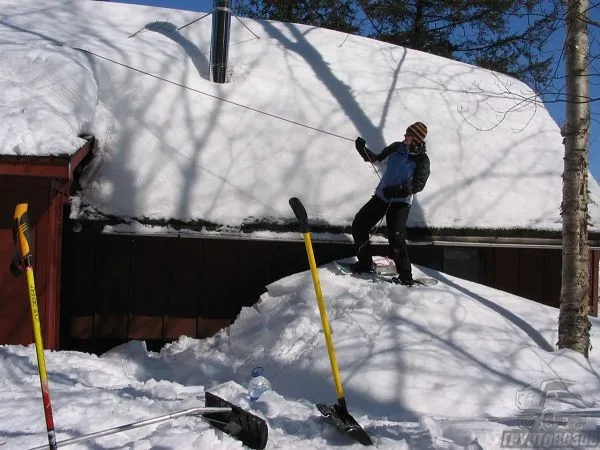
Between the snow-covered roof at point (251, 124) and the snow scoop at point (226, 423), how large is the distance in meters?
3.13

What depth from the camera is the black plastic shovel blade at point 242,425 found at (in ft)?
11.3

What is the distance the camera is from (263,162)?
7.62m

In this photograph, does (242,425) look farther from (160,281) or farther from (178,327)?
(160,281)

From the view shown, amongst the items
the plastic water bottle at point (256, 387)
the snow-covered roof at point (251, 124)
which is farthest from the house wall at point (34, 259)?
the plastic water bottle at point (256, 387)

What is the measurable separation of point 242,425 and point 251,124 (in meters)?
5.18

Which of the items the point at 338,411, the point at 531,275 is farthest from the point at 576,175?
the point at 338,411

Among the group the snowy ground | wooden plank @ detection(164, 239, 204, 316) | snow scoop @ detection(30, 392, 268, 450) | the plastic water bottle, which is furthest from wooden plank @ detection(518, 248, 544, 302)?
snow scoop @ detection(30, 392, 268, 450)

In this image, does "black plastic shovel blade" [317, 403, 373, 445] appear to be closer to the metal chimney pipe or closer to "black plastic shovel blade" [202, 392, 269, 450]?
"black plastic shovel blade" [202, 392, 269, 450]

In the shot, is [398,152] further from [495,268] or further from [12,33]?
[12,33]

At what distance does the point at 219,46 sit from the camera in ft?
28.8

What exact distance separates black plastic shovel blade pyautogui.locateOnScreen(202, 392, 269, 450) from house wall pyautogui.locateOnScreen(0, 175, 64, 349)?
3236mm

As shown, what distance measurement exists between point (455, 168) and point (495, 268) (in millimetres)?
1442

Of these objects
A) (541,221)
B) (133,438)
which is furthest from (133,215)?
(541,221)

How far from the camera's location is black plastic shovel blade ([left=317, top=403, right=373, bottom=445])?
11.9 feet
